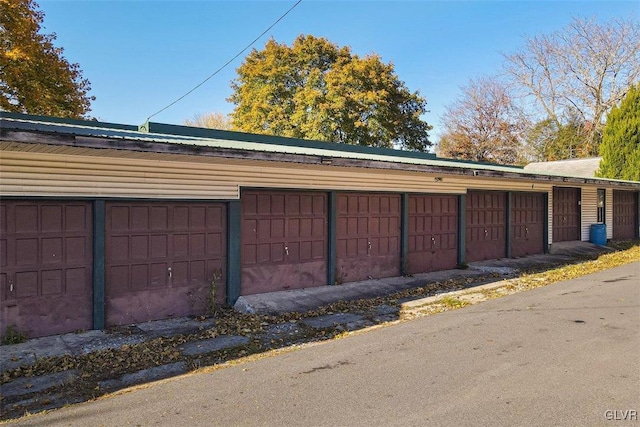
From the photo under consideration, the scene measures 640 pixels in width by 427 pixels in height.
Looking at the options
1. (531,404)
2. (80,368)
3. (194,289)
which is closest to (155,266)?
(194,289)

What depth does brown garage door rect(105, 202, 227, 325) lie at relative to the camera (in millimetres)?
6867

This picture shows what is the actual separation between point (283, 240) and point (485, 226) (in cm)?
751

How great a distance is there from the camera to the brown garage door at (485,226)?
42.6 ft

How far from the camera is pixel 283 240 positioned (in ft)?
29.3

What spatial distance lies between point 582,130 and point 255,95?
2699 centimetres

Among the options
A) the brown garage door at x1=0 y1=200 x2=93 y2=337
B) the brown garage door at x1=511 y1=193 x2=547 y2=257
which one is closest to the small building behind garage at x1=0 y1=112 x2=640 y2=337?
the brown garage door at x1=0 y1=200 x2=93 y2=337

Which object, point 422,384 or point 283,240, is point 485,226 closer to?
point 283,240

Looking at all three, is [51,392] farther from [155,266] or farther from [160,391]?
[155,266]

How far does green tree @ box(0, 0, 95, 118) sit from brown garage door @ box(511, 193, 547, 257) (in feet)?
63.1

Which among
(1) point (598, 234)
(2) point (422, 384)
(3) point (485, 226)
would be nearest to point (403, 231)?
(3) point (485, 226)

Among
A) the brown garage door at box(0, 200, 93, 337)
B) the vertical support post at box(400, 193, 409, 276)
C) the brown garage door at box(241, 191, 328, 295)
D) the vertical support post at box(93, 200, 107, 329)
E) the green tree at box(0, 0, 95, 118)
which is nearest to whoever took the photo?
the brown garage door at box(0, 200, 93, 337)

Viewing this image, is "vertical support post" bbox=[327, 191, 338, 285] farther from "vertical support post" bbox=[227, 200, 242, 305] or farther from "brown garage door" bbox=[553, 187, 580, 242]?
"brown garage door" bbox=[553, 187, 580, 242]

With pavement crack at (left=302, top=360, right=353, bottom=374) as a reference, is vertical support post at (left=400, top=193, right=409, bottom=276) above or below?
above

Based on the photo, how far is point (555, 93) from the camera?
3444 centimetres
